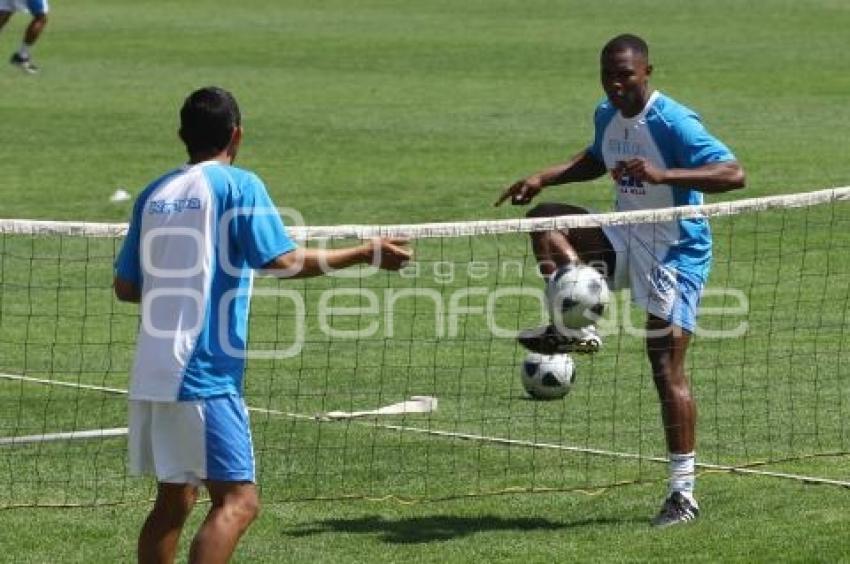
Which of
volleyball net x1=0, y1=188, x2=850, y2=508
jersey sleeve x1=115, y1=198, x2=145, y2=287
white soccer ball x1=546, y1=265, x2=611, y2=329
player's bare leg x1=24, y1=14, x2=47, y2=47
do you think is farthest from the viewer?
player's bare leg x1=24, y1=14, x2=47, y2=47

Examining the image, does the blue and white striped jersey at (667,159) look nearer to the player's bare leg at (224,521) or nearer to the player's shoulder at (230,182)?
the player's shoulder at (230,182)

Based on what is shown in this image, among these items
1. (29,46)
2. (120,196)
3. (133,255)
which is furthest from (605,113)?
(29,46)

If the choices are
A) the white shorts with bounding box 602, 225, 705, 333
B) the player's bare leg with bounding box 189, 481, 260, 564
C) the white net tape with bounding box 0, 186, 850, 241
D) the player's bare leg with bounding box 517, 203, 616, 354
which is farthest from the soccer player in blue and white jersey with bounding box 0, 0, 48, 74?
the player's bare leg with bounding box 189, 481, 260, 564

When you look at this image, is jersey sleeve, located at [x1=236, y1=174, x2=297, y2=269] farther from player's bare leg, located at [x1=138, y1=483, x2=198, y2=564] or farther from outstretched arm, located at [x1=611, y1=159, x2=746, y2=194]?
outstretched arm, located at [x1=611, y1=159, x2=746, y2=194]

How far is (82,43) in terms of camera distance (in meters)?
35.9

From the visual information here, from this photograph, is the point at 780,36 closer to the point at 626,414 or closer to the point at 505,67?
the point at 505,67

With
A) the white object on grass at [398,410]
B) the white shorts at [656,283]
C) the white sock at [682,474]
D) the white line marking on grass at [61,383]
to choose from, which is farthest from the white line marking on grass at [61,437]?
the white sock at [682,474]

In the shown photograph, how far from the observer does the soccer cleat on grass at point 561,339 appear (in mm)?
10648

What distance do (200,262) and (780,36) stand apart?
28.2 metres

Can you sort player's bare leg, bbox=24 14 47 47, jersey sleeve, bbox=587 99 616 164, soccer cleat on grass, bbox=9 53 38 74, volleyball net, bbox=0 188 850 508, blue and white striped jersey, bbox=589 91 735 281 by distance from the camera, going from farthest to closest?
soccer cleat on grass, bbox=9 53 38 74 → player's bare leg, bbox=24 14 47 47 → volleyball net, bbox=0 188 850 508 → jersey sleeve, bbox=587 99 616 164 → blue and white striped jersey, bbox=589 91 735 281

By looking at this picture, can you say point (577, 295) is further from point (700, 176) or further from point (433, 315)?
point (433, 315)

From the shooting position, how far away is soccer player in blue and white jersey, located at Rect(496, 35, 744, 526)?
1002 cm

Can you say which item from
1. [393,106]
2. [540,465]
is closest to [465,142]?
[393,106]

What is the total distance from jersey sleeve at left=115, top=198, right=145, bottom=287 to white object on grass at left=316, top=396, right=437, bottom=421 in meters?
4.25
